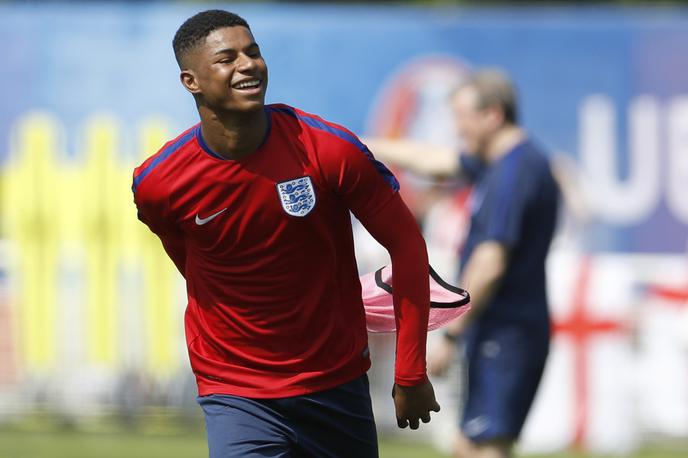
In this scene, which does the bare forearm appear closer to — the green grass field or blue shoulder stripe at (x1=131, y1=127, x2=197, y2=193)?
blue shoulder stripe at (x1=131, y1=127, x2=197, y2=193)

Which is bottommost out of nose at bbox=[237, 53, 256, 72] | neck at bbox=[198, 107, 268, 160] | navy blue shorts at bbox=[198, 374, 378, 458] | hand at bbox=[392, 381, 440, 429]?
navy blue shorts at bbox=[198, 374, 378, 458]

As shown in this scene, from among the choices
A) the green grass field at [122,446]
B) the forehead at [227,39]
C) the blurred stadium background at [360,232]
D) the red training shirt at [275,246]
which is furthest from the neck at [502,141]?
the blurred stadium background at [360,232]

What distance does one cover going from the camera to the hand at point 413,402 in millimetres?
4609

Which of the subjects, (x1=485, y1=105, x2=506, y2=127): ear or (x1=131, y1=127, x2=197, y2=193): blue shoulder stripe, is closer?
(x1=131, y1=127, x2=197, y2=193): blue shoulder stripe

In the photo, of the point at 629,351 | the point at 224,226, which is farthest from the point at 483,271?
the point at 629,351

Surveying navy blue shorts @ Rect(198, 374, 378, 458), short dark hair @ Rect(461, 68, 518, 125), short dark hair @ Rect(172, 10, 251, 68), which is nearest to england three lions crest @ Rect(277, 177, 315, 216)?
short dark hair @ Rect(172, 10, 251, 68)

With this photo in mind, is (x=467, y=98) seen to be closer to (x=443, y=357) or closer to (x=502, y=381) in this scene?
(x=443, y=357)

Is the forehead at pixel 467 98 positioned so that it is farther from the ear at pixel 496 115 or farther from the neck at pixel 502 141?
the neck at pixel 502 141

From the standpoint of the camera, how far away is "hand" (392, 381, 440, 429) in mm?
4609

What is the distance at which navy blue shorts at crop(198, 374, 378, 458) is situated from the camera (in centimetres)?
466

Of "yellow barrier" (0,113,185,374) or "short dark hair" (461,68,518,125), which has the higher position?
"short dark hair" (461,68,518,125)

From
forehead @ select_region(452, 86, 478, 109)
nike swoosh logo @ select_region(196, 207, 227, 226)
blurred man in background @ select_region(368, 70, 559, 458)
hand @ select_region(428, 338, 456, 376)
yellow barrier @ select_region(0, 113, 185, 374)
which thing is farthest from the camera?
yellow barrier @ select_region(0, 113, 185, 374)

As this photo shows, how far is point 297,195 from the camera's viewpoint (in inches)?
179

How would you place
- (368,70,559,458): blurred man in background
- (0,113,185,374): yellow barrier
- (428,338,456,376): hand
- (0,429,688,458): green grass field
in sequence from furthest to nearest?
1. (0,113,185,374): yellow barrier
2. (0,429,688,458): green grass field
3. (428,338,456,376): hand
4. (368,70,559,458): blurred man in background
